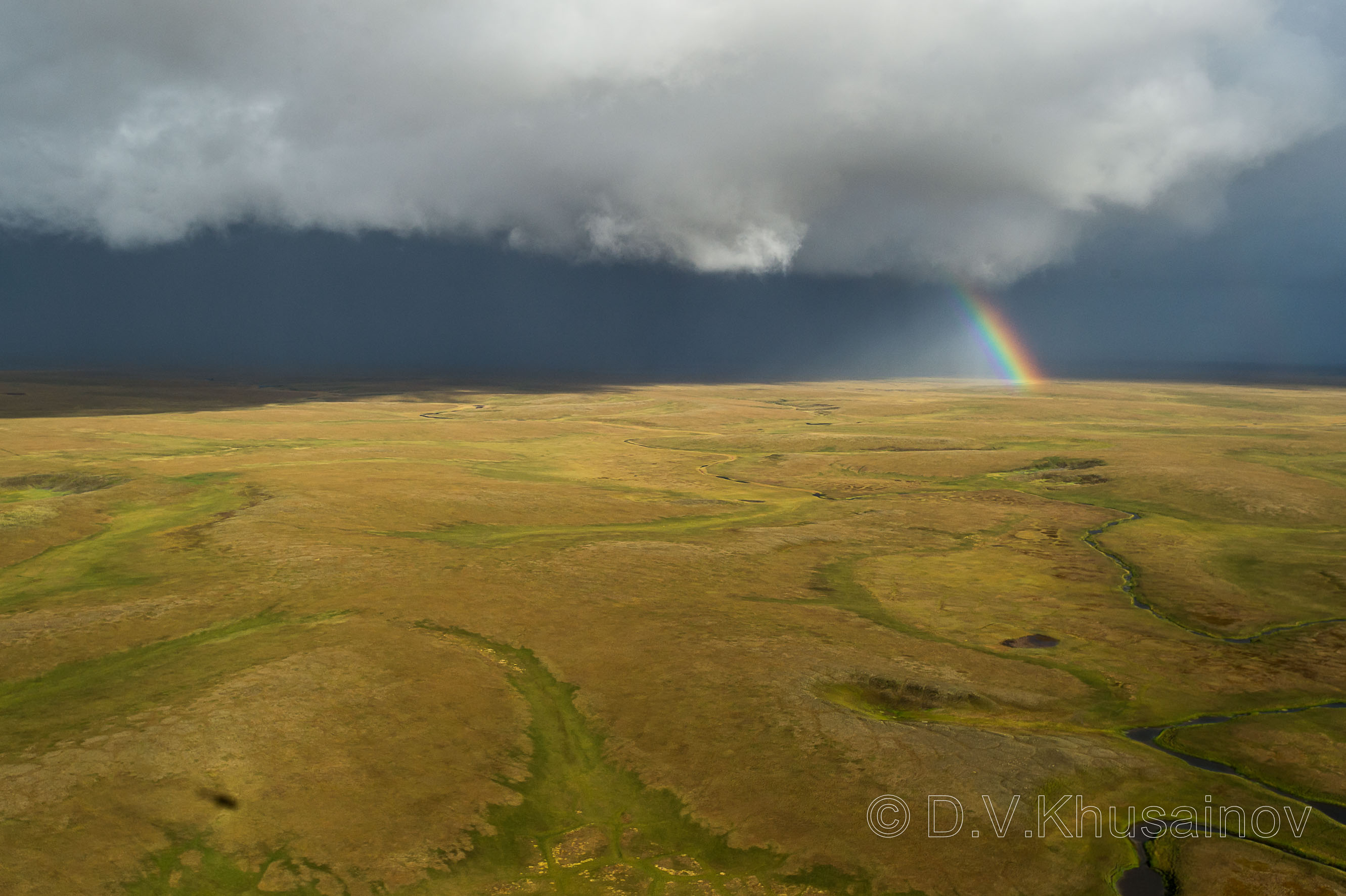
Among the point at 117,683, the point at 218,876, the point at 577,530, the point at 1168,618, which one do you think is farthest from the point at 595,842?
the point at 577,530

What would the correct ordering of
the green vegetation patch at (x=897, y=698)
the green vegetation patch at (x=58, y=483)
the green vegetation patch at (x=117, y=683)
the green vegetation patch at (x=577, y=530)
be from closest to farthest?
1. the green vegetation patch at (x=117, y=683)
2. the green vegetation patch at (x=897, y=698)
3. the green vegetation patch at (x=577, y=530)
4. the green vegetation patch at (x=58, y=483)

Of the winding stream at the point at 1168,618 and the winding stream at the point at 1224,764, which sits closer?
the winding stream at the point at 1224,764

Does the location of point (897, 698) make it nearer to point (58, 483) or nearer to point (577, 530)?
point (577, 530)

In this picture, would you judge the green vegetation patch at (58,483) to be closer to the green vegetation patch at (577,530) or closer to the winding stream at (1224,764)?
the green vegetation patch at (577,530)

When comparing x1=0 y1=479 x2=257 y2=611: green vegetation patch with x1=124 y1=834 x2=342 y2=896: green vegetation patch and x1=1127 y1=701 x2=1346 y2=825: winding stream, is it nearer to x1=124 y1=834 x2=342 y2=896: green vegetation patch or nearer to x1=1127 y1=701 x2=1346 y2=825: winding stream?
x1=124 y1=834 x2=342 y2=896: green vegetation patch

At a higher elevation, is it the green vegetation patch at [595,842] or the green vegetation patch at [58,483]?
the green vegetation patch at [58,483]

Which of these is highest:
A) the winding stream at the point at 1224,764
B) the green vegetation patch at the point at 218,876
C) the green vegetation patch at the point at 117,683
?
the green vegetation patch at the point at 117,683

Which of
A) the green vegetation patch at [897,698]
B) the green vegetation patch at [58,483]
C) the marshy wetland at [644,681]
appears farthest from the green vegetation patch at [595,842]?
the green vegetation patch at [58,483]

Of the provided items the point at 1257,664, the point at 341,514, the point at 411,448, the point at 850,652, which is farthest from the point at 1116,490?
the point at 411,448

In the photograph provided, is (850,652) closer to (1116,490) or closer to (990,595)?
(990,595)
